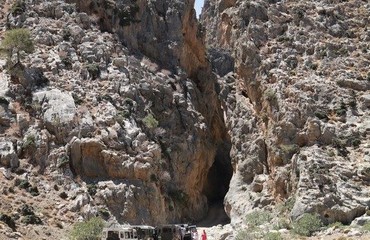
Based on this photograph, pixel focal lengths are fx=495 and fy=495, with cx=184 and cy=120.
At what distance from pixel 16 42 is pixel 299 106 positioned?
35.1m

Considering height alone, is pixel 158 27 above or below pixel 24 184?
above

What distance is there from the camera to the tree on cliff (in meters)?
57.5

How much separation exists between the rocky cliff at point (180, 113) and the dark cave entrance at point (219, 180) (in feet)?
0.93

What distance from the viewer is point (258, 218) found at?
53.4m

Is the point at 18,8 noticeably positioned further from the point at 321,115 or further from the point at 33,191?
the point at 321,115

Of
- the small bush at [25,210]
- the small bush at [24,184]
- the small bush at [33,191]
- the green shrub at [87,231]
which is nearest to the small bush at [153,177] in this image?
the small bush at [33,191]

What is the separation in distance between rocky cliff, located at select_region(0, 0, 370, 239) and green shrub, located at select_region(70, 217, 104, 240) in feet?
9.72

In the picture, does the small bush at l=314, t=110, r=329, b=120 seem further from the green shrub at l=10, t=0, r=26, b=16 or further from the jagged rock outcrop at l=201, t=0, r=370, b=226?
the green shrub at l=10, t=0, r=26, b=16

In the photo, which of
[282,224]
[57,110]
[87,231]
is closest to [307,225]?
[282,224]

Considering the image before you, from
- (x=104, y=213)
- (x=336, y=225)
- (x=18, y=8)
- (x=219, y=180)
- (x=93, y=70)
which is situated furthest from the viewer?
(x=219, y=180)

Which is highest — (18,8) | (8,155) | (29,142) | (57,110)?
(18,8)

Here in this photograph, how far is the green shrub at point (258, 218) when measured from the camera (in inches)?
2059

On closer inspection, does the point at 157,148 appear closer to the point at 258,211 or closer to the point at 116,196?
the point at 116,196

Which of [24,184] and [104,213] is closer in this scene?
[24,184]
